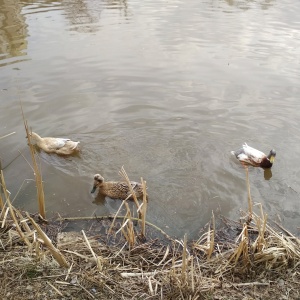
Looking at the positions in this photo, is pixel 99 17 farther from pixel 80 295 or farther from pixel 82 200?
pixel 80 295

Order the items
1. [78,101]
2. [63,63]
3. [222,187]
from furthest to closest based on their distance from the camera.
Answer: [63,63], [78,101], [222,187]

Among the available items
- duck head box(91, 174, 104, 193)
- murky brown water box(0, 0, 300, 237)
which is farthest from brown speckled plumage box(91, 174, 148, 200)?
murky brown water box(0, 0, 300, 237)

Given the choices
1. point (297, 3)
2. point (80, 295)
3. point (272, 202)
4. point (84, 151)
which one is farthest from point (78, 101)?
point (297, 3)

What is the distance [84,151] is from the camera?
6383 millimetres

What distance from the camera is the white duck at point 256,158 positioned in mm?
5828

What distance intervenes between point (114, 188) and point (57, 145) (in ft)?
5.11

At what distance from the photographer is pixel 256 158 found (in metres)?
5.82

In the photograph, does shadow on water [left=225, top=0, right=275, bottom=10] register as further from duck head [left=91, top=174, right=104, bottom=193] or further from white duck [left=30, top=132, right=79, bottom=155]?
duck head [left=91, top=174, right=104, bottom=193]

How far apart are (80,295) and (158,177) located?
2.74 meters

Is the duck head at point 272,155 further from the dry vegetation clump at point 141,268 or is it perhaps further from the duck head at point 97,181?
the duck head at point 97,181

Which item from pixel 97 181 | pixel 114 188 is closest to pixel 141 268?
pixel 114 188

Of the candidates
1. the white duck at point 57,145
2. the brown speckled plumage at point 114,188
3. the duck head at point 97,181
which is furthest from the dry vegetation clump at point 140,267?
the white duck at point 57,145

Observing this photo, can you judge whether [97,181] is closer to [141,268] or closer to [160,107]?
[141,268]

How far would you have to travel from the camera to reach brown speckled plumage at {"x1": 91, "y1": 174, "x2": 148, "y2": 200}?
5137mm
